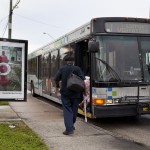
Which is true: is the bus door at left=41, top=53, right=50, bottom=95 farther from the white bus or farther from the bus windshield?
the bus windshield

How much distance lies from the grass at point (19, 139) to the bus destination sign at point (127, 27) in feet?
11.8

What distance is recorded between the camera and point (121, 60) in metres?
9.62

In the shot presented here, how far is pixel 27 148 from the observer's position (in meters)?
6.56

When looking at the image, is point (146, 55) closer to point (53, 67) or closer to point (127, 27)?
point (127, 27)

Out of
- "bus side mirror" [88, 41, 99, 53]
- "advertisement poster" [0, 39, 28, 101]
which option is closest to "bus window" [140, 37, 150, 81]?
"bus side mirror" [88, 41, 99, 53]

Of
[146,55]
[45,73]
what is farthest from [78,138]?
[45,73]

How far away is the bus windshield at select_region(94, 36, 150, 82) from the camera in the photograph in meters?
9.52

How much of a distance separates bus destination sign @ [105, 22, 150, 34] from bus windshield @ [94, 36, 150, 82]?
21 cm

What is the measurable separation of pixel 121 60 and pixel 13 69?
324 cm

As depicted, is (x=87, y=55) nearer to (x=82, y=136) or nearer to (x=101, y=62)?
(x=101, y=62)

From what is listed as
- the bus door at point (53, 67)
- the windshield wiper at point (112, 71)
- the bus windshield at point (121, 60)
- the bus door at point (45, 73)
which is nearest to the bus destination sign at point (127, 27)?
the bus windshield at point (121, 60)

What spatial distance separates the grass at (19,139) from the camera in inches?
263

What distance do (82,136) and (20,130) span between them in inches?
62.7

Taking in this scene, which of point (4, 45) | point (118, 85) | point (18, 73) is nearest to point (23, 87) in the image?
point (18, 73)
